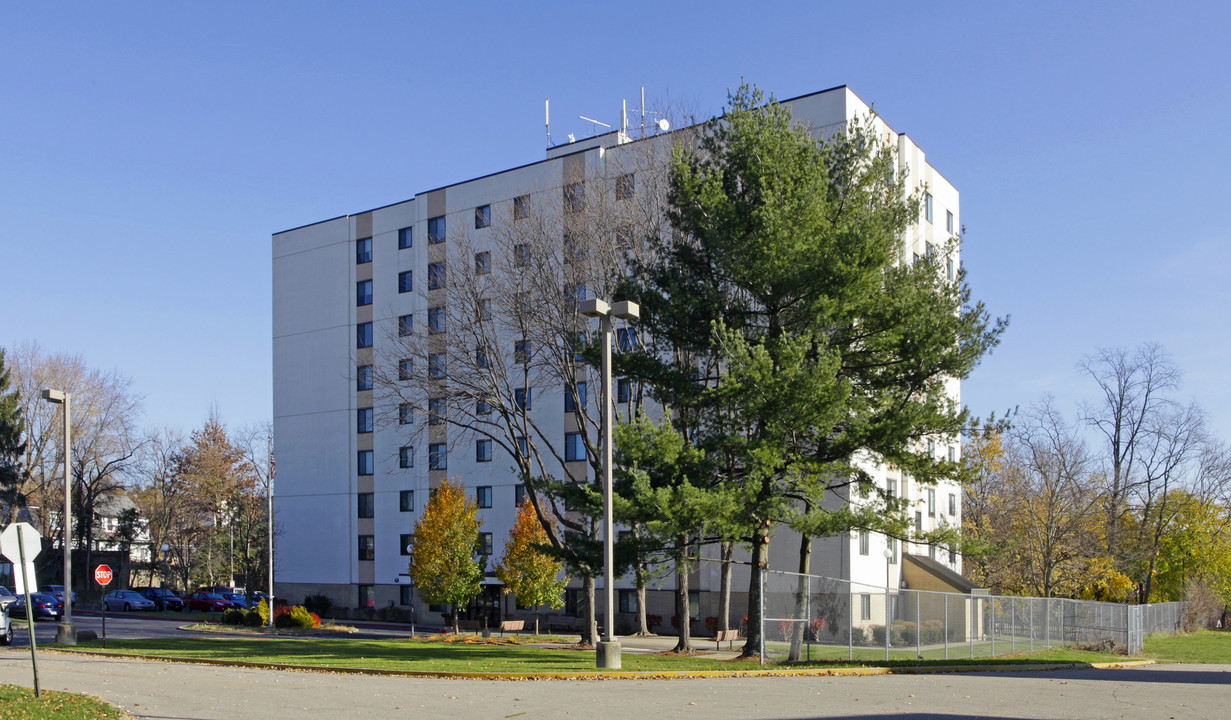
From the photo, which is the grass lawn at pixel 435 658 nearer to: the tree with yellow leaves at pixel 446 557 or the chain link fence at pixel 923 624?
the chain link fence at pixel 923 624

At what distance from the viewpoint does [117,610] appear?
207 feet

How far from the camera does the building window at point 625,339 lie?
3309 centimetres

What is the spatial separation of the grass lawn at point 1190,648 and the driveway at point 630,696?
659 inches

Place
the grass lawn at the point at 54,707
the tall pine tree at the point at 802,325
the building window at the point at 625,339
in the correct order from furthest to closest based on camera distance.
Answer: the building window at the point at 625,339 < the tall pine tree at the point at 802,325 < the grass lawn at the point at 54,707

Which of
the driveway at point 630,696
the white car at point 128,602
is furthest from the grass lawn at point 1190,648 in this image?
the white car at point 128,602

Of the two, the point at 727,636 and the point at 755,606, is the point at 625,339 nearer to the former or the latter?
the point at 755,606

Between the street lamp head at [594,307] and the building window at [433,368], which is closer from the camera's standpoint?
the street lamp head at [594,307]

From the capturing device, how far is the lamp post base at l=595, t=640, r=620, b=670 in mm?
20641

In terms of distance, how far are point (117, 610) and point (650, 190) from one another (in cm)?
4836

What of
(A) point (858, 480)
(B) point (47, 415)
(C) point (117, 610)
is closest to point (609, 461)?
(A) point (858, 480)

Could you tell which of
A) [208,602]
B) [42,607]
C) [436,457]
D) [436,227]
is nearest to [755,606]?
[436,457]

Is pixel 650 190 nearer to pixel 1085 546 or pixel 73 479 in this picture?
pixel 1085 546

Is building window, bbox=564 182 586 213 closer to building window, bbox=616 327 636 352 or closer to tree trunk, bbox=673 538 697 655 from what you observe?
building window, bbox=616 327 636 352

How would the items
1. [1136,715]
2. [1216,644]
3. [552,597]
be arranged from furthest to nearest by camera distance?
[1216,644] → [552,597] → [1136,715]
